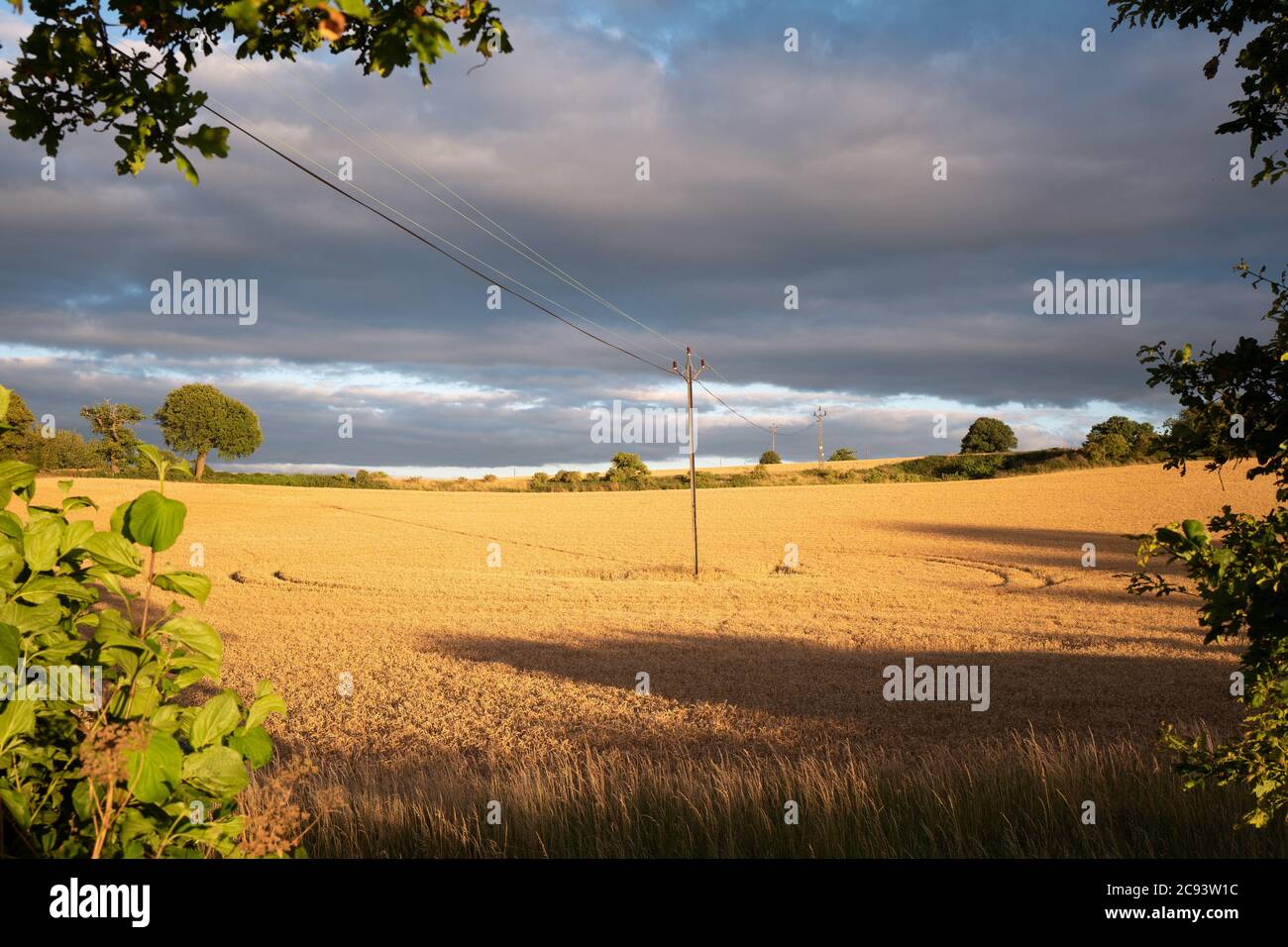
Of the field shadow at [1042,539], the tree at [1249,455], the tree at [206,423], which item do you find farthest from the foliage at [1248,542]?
the tree at [206,423]

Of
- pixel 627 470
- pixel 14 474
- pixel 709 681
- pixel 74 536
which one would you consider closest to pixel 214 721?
pixel 74 536

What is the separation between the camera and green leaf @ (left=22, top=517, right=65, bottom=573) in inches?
97.5

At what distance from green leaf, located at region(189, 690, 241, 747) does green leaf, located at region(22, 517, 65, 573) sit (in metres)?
0.62

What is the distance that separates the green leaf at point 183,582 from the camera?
8.17 ft

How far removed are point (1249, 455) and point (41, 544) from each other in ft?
14.7

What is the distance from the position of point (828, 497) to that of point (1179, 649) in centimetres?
3864

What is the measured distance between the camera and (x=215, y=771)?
8.14ft

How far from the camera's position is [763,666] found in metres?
13.0

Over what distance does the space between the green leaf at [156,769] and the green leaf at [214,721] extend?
100 millimetres

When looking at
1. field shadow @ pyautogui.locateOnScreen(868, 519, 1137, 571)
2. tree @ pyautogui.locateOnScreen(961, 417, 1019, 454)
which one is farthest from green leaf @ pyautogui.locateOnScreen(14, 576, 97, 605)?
tree @ pyautogui.locateOnScreen(961, 417, 1019, 454)

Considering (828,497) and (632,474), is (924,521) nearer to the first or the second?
(828,497)

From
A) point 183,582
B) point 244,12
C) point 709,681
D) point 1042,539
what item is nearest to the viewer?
point 244,12

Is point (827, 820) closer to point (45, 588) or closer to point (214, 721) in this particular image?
point (214, 721)

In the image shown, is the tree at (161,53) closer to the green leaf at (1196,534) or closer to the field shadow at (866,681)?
the green leaf at (1196,534)
